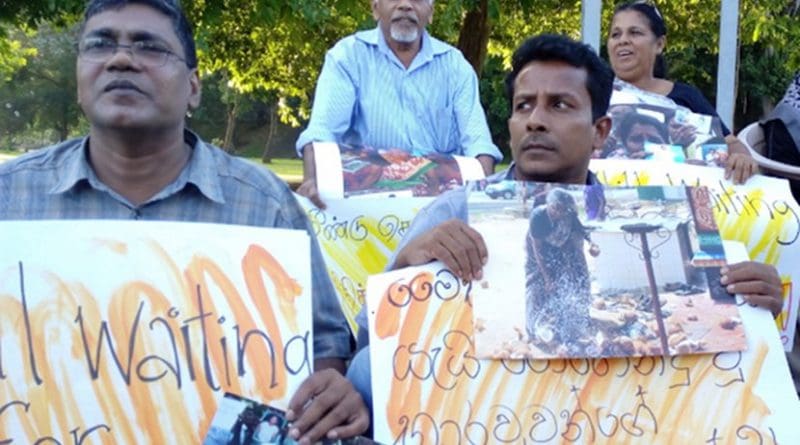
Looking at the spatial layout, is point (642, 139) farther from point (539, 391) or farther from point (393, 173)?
point (539, 391)

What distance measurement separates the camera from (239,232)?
6.70ft

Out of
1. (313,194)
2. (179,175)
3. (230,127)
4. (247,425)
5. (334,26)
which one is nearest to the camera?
(247,425)

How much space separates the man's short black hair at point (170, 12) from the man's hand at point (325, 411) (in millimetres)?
799

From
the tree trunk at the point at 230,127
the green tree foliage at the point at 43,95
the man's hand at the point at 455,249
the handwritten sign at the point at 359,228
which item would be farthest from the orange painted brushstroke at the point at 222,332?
the green tree foliage at the point at 43,95

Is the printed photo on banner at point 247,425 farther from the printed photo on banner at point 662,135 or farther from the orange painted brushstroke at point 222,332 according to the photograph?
the printed photo on banner at point 662,135

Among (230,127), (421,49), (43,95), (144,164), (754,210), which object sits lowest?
(754,210)

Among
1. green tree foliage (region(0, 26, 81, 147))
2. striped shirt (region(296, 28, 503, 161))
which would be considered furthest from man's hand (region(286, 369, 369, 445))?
green tree foliage (region(0, 26, 81, 147))

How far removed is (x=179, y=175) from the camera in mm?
2285

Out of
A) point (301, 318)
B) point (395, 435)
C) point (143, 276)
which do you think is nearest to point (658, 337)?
point (395, 435)

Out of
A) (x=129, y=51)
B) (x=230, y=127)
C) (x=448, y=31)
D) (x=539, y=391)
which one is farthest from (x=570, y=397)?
(x=230, y=127)

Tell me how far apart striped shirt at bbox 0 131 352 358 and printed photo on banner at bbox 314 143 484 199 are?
1.14 metres

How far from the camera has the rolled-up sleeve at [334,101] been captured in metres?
3.78

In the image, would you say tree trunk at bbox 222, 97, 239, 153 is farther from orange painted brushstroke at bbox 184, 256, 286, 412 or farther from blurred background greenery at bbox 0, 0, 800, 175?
orange painted brushstroke at bbox 184, 256, 286, 412

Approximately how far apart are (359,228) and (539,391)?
152 centimetres
